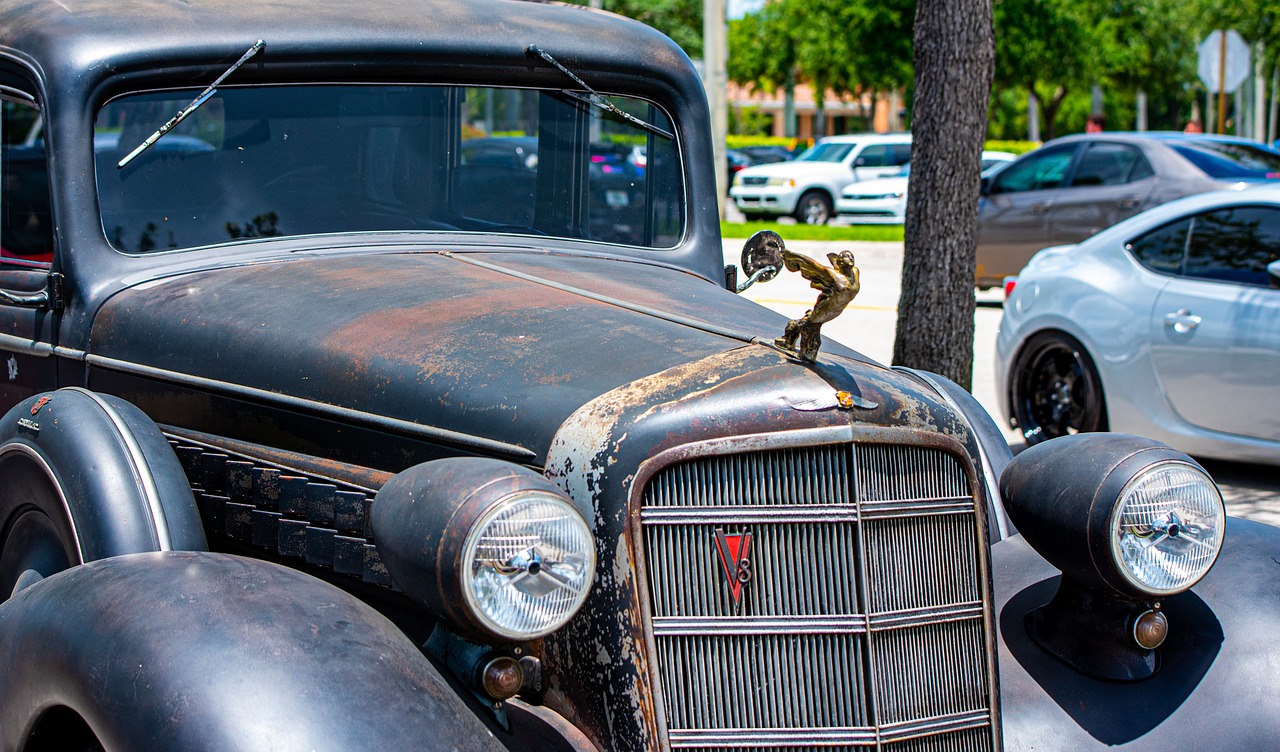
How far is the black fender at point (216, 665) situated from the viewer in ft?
7.22

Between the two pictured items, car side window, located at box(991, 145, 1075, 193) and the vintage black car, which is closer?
the vintage black car

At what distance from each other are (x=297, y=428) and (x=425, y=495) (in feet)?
2.64

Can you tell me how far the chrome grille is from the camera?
243cm

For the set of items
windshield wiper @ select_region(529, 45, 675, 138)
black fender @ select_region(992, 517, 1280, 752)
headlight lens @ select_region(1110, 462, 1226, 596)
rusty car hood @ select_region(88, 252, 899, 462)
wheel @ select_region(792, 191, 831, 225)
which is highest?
wheel @ select_region(792, 191, 831, 225)

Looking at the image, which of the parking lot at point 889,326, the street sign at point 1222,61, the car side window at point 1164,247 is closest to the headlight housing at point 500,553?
the parking lot at point 889,326

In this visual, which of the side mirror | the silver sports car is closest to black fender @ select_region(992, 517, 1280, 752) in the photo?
the side mirror

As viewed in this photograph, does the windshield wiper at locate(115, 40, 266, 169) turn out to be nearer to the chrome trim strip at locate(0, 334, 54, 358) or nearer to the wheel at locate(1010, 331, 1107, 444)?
the chrome trim strip at locate(0, 334, 54, 358)

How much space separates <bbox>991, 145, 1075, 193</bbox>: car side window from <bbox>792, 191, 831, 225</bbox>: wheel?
1012cm

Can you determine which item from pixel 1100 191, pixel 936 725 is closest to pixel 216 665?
pixel 936 725

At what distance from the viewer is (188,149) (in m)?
3.63

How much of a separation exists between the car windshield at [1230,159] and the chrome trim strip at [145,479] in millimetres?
11209

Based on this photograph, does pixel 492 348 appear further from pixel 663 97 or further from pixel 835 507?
pixel 663 97

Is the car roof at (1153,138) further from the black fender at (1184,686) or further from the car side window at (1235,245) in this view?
the black fender at (1184,686)

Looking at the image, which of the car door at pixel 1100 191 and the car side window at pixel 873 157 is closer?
the car door at pixel 1100 191
